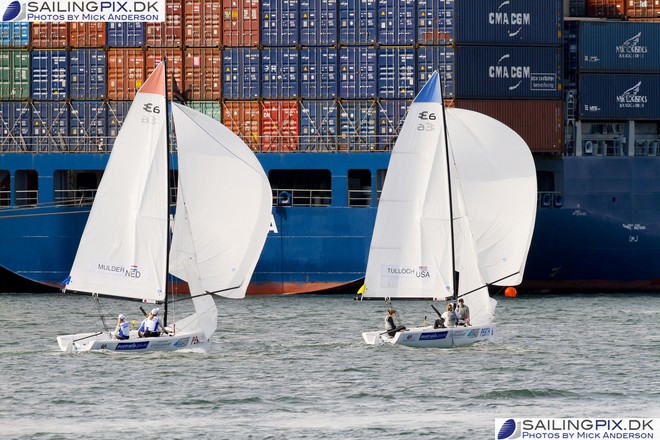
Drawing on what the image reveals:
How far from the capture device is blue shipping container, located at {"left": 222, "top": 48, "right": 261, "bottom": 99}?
60344mm

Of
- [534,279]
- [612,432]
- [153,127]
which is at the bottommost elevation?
[534,279]

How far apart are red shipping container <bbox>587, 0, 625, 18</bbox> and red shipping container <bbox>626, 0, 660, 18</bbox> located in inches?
16.2

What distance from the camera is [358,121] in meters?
60.3

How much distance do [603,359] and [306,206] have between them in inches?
939

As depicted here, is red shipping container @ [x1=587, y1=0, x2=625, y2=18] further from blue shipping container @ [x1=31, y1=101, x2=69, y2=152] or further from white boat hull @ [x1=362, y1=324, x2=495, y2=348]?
white boat hull @ [x1=362, y1=324, x2=495, y2=348]

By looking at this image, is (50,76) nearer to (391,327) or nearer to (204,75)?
(204,75)

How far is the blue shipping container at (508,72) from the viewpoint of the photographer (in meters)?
59.5

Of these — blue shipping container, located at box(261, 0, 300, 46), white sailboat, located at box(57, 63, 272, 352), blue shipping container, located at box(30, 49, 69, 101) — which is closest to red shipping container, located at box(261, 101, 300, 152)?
blue shipping container, located at box(261, 0, 300, 46)

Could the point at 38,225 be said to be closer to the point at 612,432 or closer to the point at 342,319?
the point at 342,319

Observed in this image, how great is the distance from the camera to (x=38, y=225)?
60.9 metres

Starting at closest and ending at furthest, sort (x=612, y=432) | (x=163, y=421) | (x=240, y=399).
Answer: (x=612, y=432) < (x=163, y=421) < (x=240, y=399)

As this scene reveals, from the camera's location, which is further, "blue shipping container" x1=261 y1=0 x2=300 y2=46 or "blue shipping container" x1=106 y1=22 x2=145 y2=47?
"blue shipping container" x1=106 y1=22 x2=145 y2=47

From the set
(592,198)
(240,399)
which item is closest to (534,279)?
(592,198)

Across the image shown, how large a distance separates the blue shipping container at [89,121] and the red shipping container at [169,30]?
131 inches
